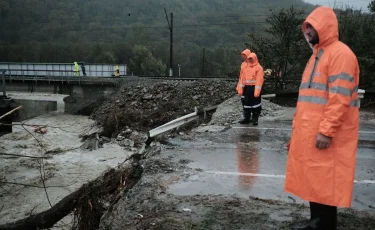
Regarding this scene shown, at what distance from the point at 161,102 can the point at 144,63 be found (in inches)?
2191

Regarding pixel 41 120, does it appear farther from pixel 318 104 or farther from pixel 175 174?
pixel 318 104

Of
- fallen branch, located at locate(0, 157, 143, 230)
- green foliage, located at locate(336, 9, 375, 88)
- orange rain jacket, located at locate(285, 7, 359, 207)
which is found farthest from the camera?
green foliage, located at locate(336, 9, 375, 88)

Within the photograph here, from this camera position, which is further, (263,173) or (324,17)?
(263,173)

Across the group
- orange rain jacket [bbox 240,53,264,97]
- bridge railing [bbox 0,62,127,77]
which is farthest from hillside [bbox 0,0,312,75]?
orange rain jacket [bbox 240,53,264,97]

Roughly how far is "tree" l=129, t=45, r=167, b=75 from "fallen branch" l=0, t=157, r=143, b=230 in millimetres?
67894

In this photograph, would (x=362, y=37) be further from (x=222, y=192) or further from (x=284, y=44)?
(x=222, y=192)

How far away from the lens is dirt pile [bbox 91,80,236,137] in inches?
690

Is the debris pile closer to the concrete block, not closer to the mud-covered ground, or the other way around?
the mud-covered ground

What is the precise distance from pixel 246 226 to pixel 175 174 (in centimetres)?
186

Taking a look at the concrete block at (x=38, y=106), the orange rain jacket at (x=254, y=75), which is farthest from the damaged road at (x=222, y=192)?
the concrete block at (x=38, y=106)

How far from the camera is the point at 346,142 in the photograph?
2988 mm

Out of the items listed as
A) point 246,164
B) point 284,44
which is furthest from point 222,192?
point 284,44

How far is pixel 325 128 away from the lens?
293cm

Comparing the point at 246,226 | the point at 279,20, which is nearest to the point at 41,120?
the point at 279,20
